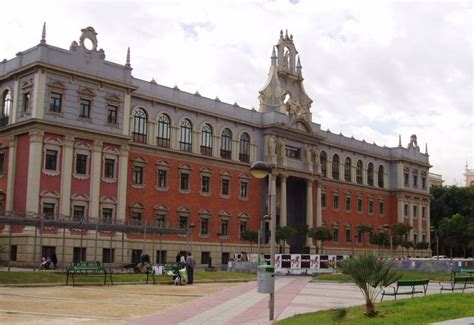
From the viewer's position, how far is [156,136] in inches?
1987

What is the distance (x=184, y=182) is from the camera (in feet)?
172

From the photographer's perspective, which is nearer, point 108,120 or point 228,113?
point 108,120

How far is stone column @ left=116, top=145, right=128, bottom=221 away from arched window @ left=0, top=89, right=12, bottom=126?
8120 millimetres

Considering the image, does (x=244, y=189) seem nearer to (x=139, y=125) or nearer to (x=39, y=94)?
(x=139, y=125)

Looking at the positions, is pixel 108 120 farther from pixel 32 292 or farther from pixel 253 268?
pixel 32 292

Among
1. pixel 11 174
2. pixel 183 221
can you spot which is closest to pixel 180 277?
pixel 11 174

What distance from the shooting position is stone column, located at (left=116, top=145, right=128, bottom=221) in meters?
46.2

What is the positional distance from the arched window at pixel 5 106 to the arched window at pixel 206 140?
625 inches

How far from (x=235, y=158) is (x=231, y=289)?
2891cm

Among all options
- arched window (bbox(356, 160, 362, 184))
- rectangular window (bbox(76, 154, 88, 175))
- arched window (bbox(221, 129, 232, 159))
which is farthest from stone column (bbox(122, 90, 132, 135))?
arched window (bbox(356, 160, 362, 184))

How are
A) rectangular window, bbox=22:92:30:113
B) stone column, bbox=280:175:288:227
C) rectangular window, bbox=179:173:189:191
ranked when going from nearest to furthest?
rectangular window, bbox=22:92:30:113, rectangular window, bbox=179:173:189:191, stone column, bbox=280:175:288:227

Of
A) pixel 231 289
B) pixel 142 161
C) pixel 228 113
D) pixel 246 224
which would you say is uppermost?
pixel 228 113

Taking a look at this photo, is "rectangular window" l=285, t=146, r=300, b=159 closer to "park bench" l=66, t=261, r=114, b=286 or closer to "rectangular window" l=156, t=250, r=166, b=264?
"rectangular window" l=156, t=250, r=166, b=264

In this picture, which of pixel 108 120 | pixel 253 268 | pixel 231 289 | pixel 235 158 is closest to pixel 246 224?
pixel 235 158
